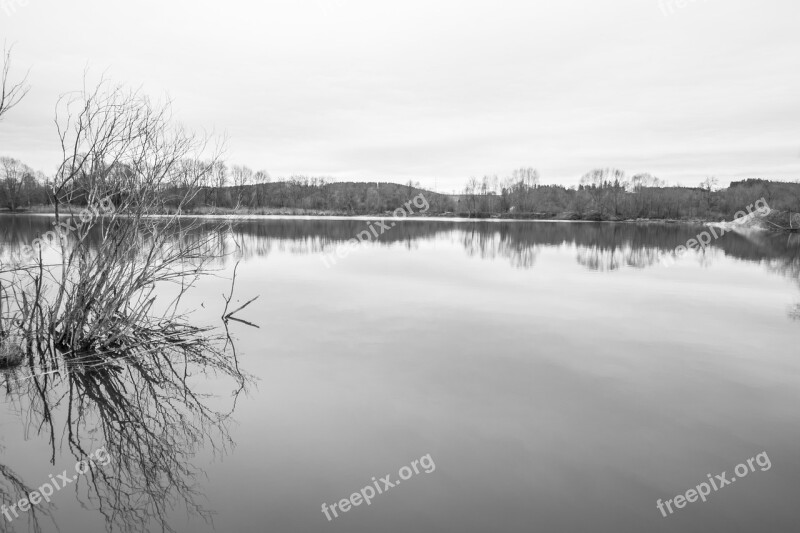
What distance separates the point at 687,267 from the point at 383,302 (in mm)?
15120

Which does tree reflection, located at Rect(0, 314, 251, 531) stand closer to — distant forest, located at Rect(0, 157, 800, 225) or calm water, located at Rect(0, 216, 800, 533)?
calm water, located at Rect(0, 216, 800, 533)

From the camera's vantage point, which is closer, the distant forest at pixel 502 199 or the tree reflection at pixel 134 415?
the tree reflection at pixel 134 415

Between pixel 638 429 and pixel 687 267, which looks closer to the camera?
pixel 638 429

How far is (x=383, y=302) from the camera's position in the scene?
12375 millimetres

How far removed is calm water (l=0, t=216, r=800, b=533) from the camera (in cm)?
393

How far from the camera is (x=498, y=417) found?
5.58 meters

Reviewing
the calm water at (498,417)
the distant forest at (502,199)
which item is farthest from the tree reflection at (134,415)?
the distant forest at (502,199)

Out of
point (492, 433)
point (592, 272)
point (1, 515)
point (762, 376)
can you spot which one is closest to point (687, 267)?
point (592, 272)

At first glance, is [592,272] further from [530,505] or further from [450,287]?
[530,505]

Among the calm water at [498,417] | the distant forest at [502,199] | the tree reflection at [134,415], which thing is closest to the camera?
the calm water at [498,417]

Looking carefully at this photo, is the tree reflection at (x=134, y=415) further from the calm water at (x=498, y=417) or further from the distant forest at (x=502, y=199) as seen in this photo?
the distant forest at (x=502, y=199)

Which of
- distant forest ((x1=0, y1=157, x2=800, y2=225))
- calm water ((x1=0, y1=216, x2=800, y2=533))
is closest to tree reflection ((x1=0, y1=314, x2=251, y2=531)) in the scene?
calm water ((x1=0, y1=216, x2=800, y2=533))

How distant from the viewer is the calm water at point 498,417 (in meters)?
Result: 3.93

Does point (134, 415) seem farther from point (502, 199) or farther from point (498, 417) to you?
point (502, 199)
